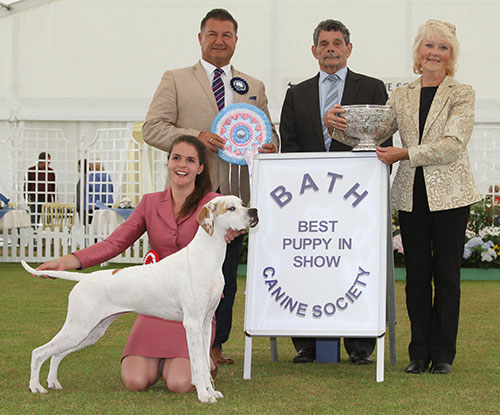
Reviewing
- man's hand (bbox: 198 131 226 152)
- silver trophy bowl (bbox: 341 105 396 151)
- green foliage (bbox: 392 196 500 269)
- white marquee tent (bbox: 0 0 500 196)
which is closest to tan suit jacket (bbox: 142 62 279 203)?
man's hand (bbox: 198 131 226 152)

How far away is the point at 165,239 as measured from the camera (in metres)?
3.74

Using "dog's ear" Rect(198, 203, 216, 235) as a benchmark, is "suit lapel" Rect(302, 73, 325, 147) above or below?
above

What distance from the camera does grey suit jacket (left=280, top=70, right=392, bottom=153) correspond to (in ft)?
14.5

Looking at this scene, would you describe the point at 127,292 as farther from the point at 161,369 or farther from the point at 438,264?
the point at 438,264

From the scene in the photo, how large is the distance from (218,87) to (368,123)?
1.05 meters

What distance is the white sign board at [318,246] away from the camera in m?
3.89

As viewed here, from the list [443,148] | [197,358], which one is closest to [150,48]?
[443,148]

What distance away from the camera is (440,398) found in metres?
3.39

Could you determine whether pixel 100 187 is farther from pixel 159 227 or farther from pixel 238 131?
pixel 159 227

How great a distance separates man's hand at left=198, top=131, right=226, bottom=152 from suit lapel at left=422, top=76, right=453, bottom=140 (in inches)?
43.7

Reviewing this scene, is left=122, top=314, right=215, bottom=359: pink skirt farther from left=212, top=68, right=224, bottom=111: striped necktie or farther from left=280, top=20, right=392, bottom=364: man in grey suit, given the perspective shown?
left=212, top=68, right=224, bottom=111: striped necktie

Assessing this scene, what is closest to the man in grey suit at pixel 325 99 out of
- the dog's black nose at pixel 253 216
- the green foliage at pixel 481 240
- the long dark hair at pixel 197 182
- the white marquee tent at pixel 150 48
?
the long dark hair at pixel 197 182

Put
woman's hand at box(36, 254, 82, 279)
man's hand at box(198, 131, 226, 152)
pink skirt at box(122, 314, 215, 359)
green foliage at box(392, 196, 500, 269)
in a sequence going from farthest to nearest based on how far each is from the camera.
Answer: green foliage at box(392, 196, 500, 269), man's hand at box(198, 131, 226, 152), pink skirt at box(122, 314, 215, 359), woman's hand at box(36, 254, 82, 279)

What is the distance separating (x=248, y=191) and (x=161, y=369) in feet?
4.34
